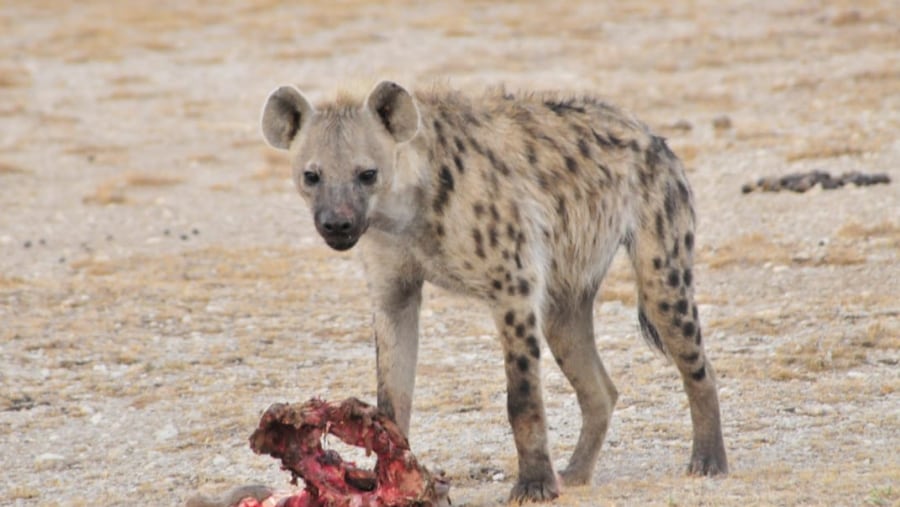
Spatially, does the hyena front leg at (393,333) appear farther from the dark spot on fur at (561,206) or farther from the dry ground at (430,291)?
the dark spot on fur at (561,206)

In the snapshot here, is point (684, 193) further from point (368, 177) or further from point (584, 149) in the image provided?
point (368, 177)

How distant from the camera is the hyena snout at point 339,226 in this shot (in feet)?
12.8

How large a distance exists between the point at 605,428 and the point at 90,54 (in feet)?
37.8

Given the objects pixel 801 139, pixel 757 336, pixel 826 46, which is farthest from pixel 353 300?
pixel 826 46

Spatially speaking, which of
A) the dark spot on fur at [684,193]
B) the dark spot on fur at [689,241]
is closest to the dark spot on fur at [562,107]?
the dark spot on fur at [684,193]

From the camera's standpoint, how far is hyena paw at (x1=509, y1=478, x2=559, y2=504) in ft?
13.4

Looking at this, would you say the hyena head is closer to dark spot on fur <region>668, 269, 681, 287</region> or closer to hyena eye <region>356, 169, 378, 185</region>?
hyena eye <region>356, 169, 378, 185</region>

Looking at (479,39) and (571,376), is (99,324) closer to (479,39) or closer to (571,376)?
(571,376)

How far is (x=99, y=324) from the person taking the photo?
670 centimetres

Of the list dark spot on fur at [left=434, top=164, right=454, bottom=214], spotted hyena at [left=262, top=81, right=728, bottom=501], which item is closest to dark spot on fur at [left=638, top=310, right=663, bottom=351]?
spotted hyena at [left=262, top=81, right=728, bottom=501]

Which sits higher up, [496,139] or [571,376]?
[496,139]

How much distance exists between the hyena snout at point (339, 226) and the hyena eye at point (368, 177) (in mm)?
118

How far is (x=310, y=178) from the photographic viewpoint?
404 cm

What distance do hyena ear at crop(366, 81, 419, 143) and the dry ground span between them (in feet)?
0.97
